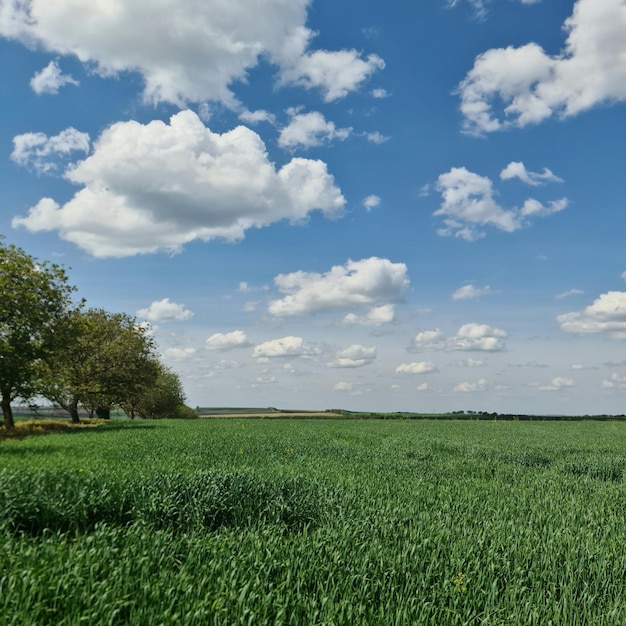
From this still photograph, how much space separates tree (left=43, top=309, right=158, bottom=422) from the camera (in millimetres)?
47344

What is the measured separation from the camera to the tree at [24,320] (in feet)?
86.9

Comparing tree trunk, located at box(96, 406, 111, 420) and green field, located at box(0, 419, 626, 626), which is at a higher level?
green field, located at box(0, 419, 626, 626)

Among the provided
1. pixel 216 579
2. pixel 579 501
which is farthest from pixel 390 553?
pixel 579 501

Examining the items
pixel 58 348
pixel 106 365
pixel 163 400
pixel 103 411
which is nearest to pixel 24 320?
pixel 58 348

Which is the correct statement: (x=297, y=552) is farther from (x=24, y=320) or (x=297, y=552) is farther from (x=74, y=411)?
(x=74, y=411)

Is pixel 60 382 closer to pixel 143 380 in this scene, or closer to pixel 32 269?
pixel 32 269

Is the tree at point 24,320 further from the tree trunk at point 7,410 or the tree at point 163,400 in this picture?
the tree at point 163,400

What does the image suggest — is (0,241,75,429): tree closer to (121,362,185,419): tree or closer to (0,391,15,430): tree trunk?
(0,391,15,430): tree trunk

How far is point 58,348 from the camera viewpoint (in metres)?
32.7

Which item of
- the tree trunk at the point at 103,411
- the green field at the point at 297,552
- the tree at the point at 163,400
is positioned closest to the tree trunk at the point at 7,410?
the tree trunk at the point at 103,411

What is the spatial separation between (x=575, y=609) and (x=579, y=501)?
20.6ft

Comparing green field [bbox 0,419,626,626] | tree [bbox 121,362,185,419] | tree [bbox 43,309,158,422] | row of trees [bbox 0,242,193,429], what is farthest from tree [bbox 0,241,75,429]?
tree [bbox 121,362,185,419]

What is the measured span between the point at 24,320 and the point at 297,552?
94.7 ft

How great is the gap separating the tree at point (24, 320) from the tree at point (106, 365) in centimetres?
866
